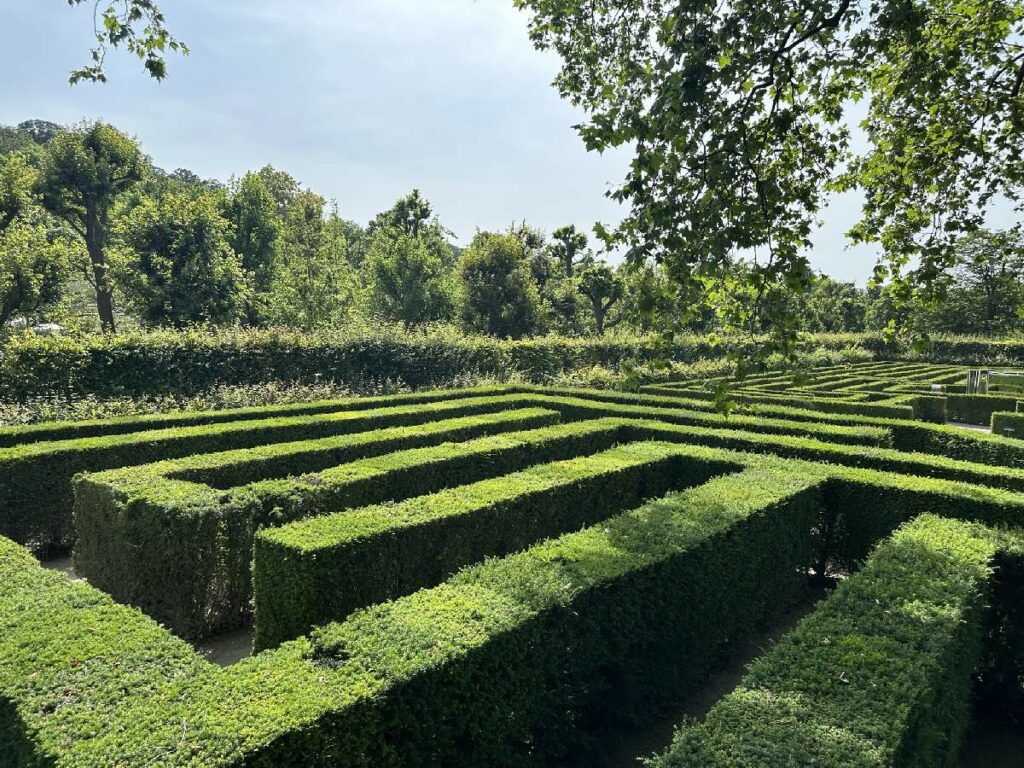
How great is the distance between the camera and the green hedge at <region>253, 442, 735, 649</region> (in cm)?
564

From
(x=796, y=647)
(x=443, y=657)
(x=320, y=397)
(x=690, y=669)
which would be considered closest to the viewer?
(x=443, y=657)

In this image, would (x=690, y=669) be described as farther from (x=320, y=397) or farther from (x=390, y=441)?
(x=320, y=397)

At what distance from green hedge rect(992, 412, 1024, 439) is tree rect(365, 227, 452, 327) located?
102 feet

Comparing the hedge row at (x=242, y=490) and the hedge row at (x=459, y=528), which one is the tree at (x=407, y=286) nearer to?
the hedge row at (x=242, y=490)

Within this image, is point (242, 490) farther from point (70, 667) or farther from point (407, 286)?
point (407, 286)

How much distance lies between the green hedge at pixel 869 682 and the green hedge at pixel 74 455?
9.91 m

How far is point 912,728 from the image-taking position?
3.45 meters

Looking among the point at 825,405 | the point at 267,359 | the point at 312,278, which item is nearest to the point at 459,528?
the point at 825,405

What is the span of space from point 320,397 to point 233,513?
37.7 ft

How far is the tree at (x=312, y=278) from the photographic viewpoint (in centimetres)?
3300

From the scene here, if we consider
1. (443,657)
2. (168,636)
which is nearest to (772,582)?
(443,657)

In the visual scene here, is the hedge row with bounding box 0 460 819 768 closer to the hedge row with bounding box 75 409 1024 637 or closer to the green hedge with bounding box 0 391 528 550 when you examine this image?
the hedge row with bounding box 75 409 1024 637

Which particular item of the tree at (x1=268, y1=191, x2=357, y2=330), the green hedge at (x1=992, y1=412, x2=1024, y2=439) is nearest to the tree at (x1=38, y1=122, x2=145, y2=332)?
the tree at (x1=268, y1=191, x2=357, y2=330)

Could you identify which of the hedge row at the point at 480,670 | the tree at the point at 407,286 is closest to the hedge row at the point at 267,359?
the hedge row at the point at 480,670
